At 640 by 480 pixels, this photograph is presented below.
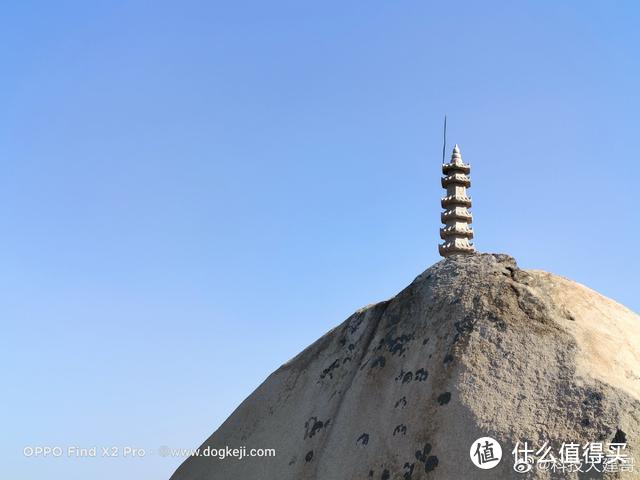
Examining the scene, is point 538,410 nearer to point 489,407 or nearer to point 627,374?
point 489,407

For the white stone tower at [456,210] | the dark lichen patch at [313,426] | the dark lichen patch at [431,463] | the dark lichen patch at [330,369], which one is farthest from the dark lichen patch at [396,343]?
the white stone tower at [456,210]

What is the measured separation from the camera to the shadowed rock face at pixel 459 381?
5.20m

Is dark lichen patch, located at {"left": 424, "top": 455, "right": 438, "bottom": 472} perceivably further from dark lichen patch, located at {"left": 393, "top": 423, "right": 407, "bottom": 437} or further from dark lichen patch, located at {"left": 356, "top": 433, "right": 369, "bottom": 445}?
dark lichen patch, located at {"left": 356, "top": 433, "right": 369, "bottom": 445}

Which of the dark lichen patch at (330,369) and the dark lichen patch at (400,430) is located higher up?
the dark lichen patch at (330,369)

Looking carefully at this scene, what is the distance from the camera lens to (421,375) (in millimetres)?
5973

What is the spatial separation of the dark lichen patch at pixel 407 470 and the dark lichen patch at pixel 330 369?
1.68 metres

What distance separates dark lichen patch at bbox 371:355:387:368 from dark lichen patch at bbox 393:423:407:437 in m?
0.74

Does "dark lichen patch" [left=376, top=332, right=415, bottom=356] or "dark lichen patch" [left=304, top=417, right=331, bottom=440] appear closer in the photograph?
"dark lichen patch" [left=376, top=332, right=415, bottom=356]

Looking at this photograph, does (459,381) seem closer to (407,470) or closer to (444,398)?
(444,398)

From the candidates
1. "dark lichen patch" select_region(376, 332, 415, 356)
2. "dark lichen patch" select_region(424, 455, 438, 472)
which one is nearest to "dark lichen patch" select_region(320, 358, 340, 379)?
"dark lichen patch" select_region(376, 332, 415, 356)

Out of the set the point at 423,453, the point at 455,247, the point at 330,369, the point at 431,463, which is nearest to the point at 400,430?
the point at 423,453

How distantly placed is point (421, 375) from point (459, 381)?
421 mm

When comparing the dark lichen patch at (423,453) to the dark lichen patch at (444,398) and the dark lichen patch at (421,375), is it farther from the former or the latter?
the dark lichen patch at (421,375)

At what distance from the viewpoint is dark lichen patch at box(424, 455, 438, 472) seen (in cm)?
537
